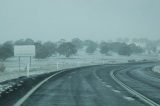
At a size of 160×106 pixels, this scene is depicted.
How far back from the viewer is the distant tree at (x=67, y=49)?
474ft

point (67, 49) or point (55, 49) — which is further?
point (55, 49)

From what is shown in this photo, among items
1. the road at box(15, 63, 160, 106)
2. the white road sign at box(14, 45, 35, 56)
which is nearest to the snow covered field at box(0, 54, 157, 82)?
the white road sign at box(14, 45, 35, 56)

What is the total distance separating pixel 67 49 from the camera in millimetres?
145875

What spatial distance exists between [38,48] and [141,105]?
4099 inches

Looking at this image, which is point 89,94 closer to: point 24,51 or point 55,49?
point 24,51

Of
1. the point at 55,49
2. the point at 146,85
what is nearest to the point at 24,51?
the point at 146,85

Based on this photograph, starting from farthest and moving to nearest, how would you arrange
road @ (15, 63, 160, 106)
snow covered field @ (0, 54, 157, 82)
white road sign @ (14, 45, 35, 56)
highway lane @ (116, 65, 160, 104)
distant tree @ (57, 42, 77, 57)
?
1. distant tree @ (57, 42, 77, 57)
2. white road sign @ (14, 45, 35, 56)
3. snow covered field @ (0, 54, 157, 82)
4. highway lane @ (116, 65, 160, 104)
5. road @ (15, 63, 160, 106)

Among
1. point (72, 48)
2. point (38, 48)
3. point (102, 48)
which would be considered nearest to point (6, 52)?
point (38, 48)

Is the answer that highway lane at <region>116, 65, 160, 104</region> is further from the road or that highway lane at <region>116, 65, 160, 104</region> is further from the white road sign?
the white road sign

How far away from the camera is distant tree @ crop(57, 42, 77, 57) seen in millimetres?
144500

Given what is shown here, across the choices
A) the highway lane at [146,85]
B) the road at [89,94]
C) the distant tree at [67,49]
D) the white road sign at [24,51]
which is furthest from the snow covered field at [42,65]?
the distant tree at [67,49]

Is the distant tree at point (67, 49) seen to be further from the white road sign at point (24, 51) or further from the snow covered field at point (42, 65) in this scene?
the white road sign at point (24, 51)

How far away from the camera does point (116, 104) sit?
14086mm

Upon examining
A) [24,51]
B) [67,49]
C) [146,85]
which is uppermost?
[67,49]
